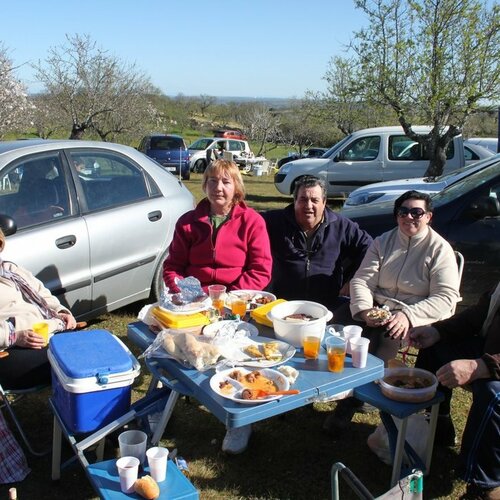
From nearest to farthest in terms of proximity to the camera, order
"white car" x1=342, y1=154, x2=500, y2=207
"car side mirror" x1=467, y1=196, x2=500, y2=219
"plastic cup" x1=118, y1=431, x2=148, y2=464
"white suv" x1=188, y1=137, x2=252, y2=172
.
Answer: "plastic cup" x1=118, y1=431, x2=148, y2=464 → "car side mirror" x1=467, y1=196, x2=500, y2=219 → "white car" x1=342, y1=154, x2=500, y2=207 → "white suv" x1=188, y1=137, x2=252, y2=172

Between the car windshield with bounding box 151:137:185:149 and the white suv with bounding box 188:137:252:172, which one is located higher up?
the car windshield with bounding box 151:137:185:149

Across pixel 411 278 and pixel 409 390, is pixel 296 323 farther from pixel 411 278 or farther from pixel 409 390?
pixel 411 278

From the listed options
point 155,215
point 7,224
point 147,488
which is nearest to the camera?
point 147,488

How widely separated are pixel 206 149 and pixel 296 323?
18.9 meters

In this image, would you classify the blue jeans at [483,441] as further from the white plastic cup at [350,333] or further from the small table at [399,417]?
the white plastic cup at [350,333]

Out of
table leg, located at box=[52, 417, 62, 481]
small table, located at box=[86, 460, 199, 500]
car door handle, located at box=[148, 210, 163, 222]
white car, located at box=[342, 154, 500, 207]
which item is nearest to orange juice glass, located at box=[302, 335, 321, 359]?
small table, located at box=[86, 460, 199, 500]

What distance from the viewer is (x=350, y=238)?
143 inches

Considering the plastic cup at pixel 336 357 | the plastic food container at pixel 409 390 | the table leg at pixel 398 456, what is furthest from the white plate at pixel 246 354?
the table leg at pixel 398 456

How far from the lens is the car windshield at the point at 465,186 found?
4527mm

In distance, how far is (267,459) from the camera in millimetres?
2924

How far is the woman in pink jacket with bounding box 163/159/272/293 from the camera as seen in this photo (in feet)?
11.2

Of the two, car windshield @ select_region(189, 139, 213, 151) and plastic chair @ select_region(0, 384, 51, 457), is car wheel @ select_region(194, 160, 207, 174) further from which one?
plastic chair @ select_region(0, 384, 51, 457)

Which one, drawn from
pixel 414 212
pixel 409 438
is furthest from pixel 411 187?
pixel 409 438

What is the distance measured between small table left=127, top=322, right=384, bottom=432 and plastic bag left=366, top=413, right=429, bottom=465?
0.48m
